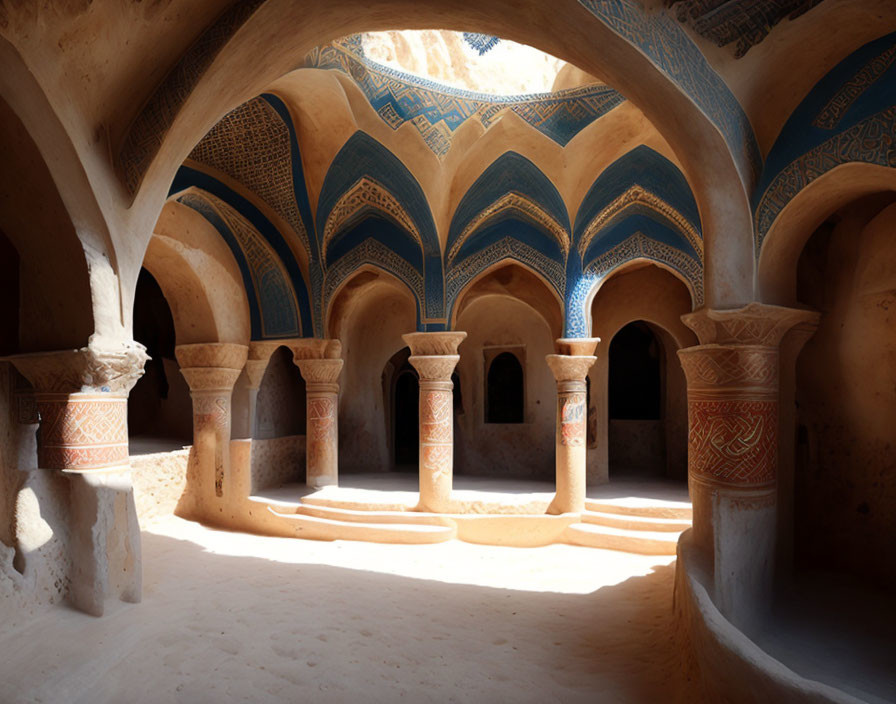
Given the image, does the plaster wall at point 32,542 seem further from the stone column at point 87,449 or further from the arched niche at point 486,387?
the arched niche at point 486,387

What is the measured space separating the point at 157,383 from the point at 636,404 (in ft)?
30.4

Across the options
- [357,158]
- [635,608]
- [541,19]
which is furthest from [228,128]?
[635,608]

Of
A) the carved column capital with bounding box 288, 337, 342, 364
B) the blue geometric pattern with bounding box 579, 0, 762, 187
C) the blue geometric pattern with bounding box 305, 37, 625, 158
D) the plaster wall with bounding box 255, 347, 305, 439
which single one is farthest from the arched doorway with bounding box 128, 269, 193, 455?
the blue geometric pattern with bounding box 579, 0, 762, 187

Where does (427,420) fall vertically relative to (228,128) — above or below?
Result: below

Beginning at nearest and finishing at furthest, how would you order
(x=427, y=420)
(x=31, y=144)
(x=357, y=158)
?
(x=31, y=144), (x=357, y=158), (x=427, y=420)

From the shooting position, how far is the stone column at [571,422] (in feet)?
26.9

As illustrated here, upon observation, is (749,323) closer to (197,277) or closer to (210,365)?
(197,277)

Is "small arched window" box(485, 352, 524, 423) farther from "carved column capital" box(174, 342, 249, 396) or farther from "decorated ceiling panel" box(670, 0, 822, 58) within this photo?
"decorated ceiling panel" box(670, 0, 822, 58)

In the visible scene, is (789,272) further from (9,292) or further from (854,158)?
(9,292)

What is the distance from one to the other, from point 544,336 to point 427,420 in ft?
12.2

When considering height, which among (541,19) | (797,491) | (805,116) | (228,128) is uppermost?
(228,128)

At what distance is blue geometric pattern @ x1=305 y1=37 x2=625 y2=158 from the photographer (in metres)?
7.18

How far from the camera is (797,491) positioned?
5234mm

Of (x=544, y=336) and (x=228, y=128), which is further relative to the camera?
(x=544, y=336)
